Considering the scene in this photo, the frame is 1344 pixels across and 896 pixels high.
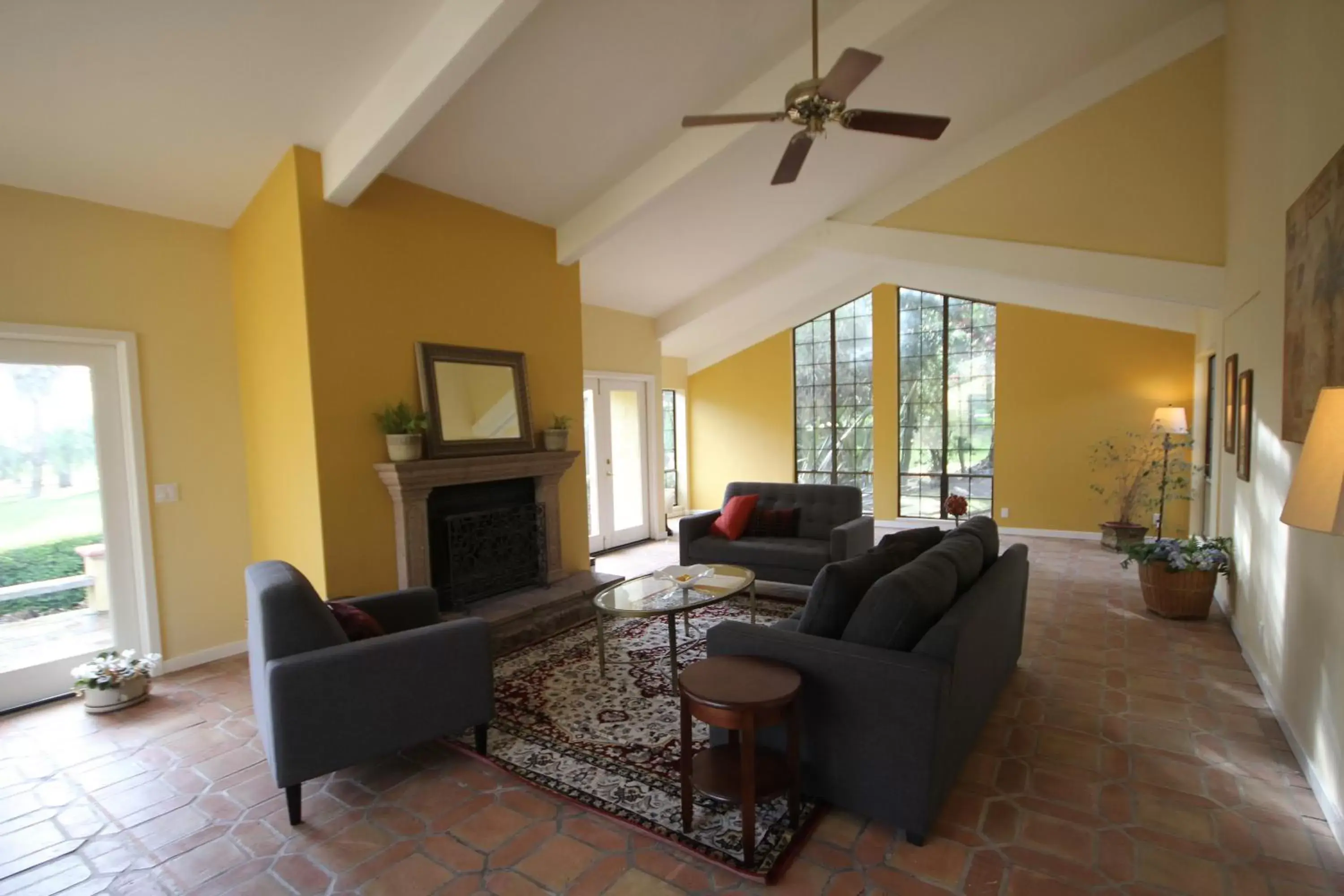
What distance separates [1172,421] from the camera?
6164 millimetres

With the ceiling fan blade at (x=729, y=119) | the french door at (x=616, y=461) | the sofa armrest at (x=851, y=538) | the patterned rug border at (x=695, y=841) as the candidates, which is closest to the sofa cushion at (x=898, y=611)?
the patterned rug border at (x=695, y=841)

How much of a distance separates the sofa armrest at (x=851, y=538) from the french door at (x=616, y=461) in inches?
113

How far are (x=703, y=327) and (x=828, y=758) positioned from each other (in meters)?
6.61

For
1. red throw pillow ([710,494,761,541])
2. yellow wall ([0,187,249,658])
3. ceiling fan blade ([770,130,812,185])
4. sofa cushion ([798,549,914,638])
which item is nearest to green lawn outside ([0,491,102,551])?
yellow wall ([0,187,249,658])

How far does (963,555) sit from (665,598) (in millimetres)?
1631

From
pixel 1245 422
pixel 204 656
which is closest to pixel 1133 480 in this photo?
pixel 1245 422

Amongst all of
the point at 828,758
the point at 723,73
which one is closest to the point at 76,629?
the point at 828,758

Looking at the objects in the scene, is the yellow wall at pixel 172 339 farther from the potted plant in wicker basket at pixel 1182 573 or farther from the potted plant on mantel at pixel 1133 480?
the potted plant on mantel at pixel 1133 480

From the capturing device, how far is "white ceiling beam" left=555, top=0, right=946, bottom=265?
356 cm

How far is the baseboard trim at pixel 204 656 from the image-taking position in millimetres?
3893

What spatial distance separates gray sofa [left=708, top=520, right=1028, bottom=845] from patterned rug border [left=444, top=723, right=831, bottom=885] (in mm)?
116

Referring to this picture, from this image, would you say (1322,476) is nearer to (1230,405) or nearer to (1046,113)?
(1230,405)

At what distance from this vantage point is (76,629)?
361 centimetres

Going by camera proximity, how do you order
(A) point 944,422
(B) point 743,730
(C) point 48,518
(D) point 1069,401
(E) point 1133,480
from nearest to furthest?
(B) point 743,730
(C) point 48,518
(E) point 1133,480
(D) point 1069,401
(A) point 944,422
